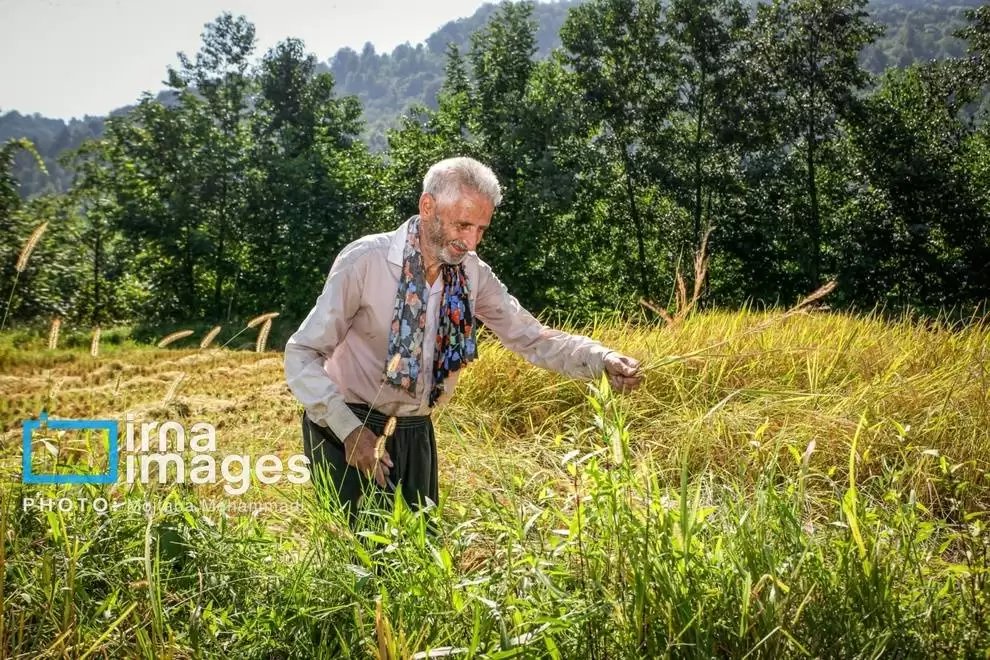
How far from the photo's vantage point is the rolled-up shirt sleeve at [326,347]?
2301 millimetres

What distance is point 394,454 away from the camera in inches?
105

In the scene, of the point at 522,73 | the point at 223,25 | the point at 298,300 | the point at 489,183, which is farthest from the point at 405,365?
the point at 223,25

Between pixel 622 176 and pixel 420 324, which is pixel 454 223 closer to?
pixel 420 324

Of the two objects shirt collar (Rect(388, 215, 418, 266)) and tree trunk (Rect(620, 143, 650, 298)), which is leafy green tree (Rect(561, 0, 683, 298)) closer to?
tree trunk (Rect(620, 143, 650, 298))

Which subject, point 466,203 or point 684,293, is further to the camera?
point 684,293

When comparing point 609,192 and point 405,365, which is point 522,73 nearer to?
point 609,192

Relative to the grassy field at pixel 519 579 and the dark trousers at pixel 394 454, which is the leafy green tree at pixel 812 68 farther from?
the grassy field at pixel 519 579

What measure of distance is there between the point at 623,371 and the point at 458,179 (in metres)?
0.94

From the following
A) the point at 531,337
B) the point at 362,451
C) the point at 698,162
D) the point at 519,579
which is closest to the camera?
the point at 519,579

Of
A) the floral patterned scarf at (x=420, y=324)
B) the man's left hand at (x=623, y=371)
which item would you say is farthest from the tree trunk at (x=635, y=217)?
the floral patterned scarf at (x=420, y=324)

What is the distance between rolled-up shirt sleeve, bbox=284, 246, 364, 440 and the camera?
230cm

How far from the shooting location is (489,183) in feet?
8.25

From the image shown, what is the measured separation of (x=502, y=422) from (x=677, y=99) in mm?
21774

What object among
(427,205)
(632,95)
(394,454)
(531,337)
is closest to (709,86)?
(632,95)
